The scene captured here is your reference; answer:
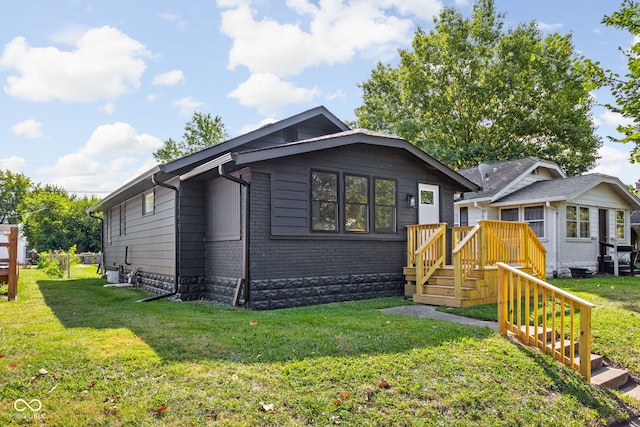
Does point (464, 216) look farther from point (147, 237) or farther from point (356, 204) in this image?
point (147, 237)

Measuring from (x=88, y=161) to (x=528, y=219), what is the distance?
58.2 m

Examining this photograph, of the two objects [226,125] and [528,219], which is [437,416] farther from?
[226,125]

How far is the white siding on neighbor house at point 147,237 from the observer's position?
10.1m

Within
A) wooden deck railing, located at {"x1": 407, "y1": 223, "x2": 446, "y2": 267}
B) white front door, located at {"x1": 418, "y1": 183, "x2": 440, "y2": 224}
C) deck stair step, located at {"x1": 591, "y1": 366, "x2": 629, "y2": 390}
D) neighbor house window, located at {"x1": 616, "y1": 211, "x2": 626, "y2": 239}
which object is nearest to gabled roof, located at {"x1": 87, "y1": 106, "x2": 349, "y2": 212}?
white front door, located at {"x1": 418, "y1": 183, "x2": 440, "y2": 224}

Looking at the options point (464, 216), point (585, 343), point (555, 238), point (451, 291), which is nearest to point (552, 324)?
point (585, 343)

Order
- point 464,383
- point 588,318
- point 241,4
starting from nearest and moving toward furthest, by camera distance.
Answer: point 464,383 < point 588,318 < point 241,4

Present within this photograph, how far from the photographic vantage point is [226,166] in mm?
7727

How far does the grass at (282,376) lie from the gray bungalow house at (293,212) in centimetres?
230

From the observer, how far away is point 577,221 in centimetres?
1559

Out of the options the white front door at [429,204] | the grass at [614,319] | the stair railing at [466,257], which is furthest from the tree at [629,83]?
the white front door at [429,204]

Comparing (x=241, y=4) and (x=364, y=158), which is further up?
(x=241, y=4)

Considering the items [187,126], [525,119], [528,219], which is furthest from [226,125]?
[528,219]

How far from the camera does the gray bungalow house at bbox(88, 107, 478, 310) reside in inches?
315

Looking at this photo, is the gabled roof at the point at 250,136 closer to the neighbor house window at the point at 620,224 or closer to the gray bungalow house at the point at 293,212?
the gray bungalow house at the point at 293,212
